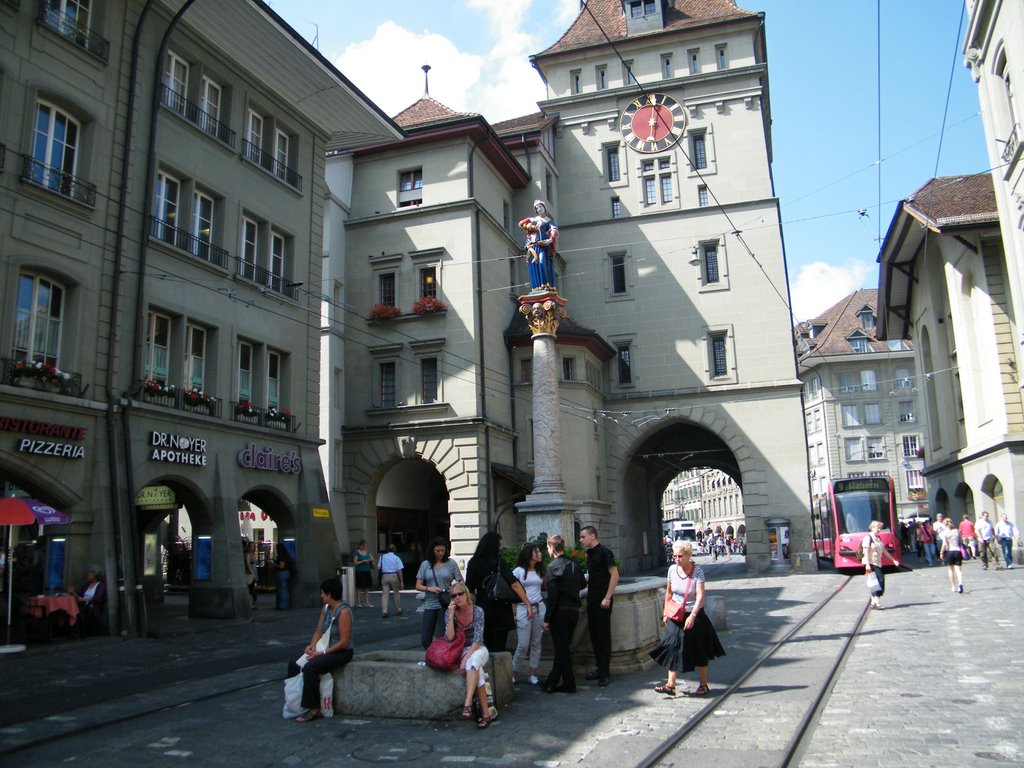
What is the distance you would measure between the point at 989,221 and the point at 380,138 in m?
20.6

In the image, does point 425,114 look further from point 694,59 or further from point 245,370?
point 245,370

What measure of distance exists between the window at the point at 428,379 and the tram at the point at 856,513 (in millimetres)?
15153

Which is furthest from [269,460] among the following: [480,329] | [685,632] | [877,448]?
[877,448]

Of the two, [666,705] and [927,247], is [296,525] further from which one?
[927,247]

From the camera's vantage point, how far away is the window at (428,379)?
100ft

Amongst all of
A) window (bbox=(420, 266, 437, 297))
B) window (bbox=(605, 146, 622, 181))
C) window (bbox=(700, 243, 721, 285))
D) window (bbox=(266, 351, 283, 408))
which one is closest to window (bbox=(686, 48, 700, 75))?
window (bbox=(605, 146, 622, 181))

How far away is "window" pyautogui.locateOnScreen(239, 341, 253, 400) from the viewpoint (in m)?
21.8

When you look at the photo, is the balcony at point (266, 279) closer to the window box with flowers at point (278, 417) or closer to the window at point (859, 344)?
the window box with flowers at point (278, 417)

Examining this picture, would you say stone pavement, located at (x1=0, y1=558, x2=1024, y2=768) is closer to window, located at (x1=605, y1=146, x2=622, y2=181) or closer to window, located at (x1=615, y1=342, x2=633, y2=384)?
window, located at (x1=615, y1=342, x2=633, y2=384)

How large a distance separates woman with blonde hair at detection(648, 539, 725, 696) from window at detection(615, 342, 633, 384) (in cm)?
2908

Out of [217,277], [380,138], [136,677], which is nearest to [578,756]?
[136,677]

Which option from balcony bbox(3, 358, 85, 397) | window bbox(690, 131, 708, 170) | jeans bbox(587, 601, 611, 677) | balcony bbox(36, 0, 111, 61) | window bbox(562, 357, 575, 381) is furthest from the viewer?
window bbox(690, 131, 708, 170)

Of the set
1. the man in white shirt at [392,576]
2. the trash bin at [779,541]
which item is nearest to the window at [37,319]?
the man in white shirt at [392,576]

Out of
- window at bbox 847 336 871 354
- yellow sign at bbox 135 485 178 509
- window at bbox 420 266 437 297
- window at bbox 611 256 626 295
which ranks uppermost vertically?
window at bbox 847 336 871 354
